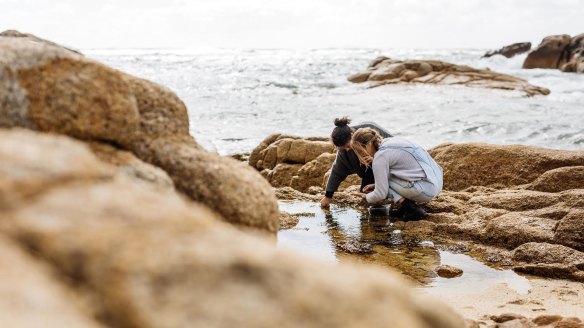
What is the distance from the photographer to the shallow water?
17.9 ft

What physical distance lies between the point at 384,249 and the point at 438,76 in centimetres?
3295

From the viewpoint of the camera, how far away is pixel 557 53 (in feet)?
152

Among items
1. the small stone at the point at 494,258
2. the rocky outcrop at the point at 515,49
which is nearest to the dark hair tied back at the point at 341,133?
the small stone at the point at 494,258

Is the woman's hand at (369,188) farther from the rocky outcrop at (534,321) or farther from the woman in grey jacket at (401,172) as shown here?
the rocky outcrop at (534,321)

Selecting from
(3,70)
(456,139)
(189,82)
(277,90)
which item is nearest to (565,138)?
(456,139)

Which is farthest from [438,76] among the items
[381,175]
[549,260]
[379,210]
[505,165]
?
[549,260]

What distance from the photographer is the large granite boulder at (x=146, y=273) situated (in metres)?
1.53

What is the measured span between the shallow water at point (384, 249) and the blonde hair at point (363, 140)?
0.79m

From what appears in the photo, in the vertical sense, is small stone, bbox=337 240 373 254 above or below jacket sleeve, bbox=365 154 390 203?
below

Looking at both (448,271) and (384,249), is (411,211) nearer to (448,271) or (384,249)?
(384,249)

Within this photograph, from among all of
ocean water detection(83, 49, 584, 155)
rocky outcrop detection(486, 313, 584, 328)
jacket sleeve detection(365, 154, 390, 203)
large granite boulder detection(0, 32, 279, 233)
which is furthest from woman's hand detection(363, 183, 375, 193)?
ocean water detection(83, 49, 584, 155)

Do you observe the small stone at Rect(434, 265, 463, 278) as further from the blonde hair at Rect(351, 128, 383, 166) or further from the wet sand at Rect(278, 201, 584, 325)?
the blonde hair at Rect(351, 128, 383, 166)

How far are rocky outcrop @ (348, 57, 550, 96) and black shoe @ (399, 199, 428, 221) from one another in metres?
25.7

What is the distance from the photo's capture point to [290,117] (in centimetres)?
2492
